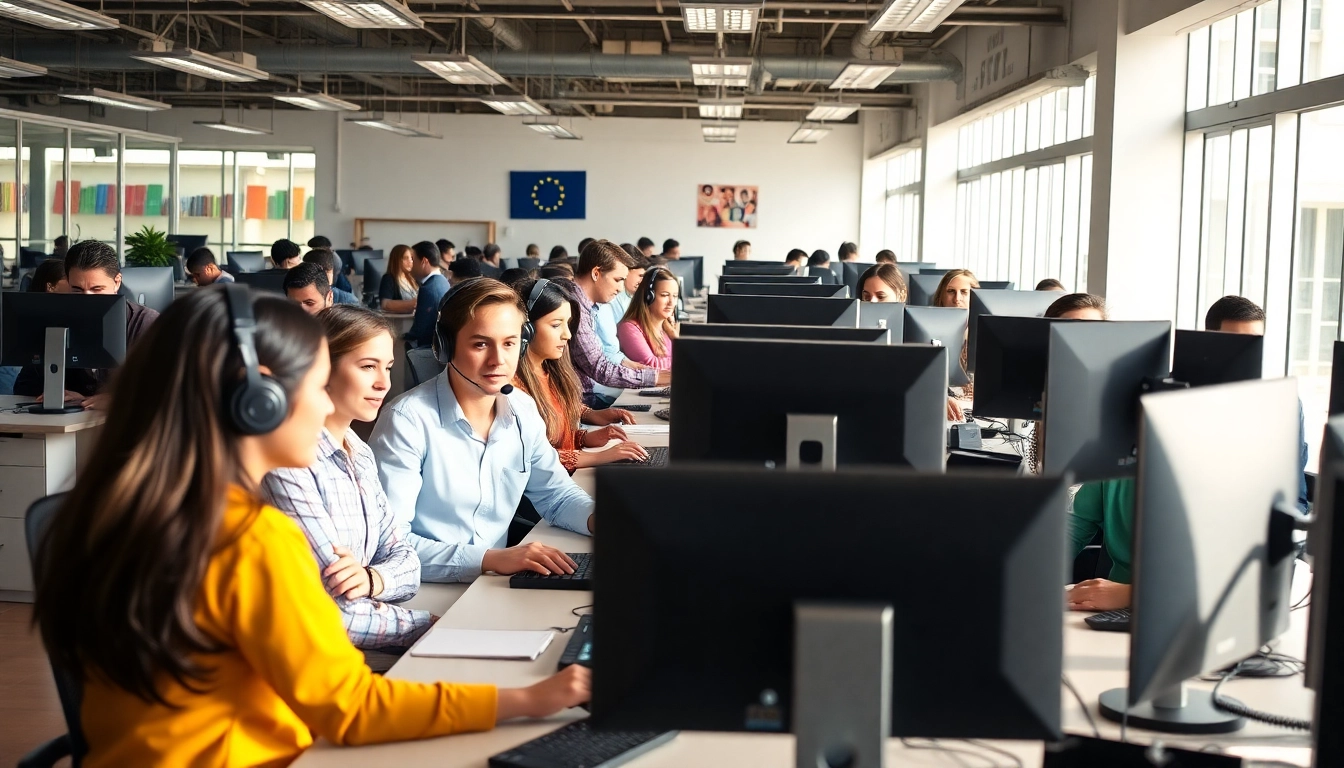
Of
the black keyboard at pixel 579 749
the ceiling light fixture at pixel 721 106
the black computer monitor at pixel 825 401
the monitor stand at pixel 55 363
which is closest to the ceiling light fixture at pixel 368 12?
the monitor stand at pixel 55 363

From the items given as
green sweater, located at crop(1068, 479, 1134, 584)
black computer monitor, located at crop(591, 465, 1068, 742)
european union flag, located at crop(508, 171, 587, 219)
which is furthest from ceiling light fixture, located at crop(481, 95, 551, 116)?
black computer monitor, located at crop(591, 465, 1068, 742)

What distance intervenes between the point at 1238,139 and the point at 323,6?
5153 mm

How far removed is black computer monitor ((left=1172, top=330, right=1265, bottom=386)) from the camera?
2672 mm

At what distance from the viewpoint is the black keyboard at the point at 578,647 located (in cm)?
191

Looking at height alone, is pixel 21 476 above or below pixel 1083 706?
below

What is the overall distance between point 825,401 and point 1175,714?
68 centimetres

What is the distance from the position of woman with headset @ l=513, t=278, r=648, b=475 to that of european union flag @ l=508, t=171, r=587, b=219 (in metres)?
13.7

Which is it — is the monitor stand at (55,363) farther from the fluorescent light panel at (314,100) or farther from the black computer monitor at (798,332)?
the fluorescent light panel at (314,100)

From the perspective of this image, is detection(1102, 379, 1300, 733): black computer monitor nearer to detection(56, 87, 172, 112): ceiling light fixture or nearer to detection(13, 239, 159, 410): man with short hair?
detection(13, 239, 159, 410): man with short hair

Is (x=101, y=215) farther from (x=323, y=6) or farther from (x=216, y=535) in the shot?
(x=216, y=535)

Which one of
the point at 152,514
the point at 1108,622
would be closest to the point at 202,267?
the point at 1108,622

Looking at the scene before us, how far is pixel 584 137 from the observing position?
699 inches

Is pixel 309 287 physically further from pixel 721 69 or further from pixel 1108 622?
pixel 1108 622

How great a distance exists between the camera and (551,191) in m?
17.8
